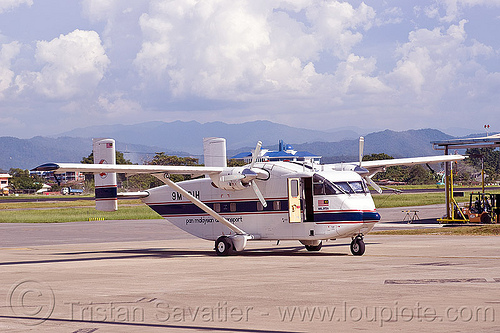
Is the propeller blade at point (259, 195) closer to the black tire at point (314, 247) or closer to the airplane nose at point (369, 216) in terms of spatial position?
the black tire at point (314, 247)

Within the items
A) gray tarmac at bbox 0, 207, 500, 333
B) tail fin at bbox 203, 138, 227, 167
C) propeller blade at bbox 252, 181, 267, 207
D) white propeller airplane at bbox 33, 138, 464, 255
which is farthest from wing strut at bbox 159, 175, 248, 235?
tail fin at bbox 203, 138, 227, 167

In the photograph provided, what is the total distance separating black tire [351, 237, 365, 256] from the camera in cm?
2519

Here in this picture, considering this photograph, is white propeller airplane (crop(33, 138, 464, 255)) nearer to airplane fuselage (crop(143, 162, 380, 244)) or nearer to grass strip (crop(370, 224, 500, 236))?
airplane fuselage (crop(143, 162, 380, 244))

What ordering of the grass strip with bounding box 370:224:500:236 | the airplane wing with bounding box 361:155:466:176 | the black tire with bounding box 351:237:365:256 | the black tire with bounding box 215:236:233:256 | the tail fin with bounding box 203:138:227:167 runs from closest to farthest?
the black tire with bounding box 351:237:365:256 → the black tire with bounding box 215:236:233:256 → the airplane wing with bounding box 361:155:466:176 → the tail fin with bounding box 203:138:227:167 → the grass strip with bounding box 370:224:500:236

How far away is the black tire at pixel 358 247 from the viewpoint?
2519cm

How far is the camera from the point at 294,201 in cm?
2602

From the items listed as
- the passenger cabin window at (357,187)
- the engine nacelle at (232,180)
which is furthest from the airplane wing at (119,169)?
the passenger cabin window at (357,187)

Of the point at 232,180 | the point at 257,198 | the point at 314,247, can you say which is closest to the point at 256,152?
the point at 232,180

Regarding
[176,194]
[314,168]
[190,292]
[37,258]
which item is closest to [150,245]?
[176,194]

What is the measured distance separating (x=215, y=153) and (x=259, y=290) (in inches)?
607

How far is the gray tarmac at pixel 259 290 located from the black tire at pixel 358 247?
544mm

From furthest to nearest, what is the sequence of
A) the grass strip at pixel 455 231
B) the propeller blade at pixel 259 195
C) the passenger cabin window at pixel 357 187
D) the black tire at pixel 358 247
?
the grass strip at pixel 455 231 < the propeller blade at pixel 259 195 < the passenger cabin window at pixel 357 187 < the black tire at pixel 358 247

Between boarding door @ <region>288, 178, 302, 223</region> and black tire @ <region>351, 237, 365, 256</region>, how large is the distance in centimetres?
227

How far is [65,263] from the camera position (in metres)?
24.9
